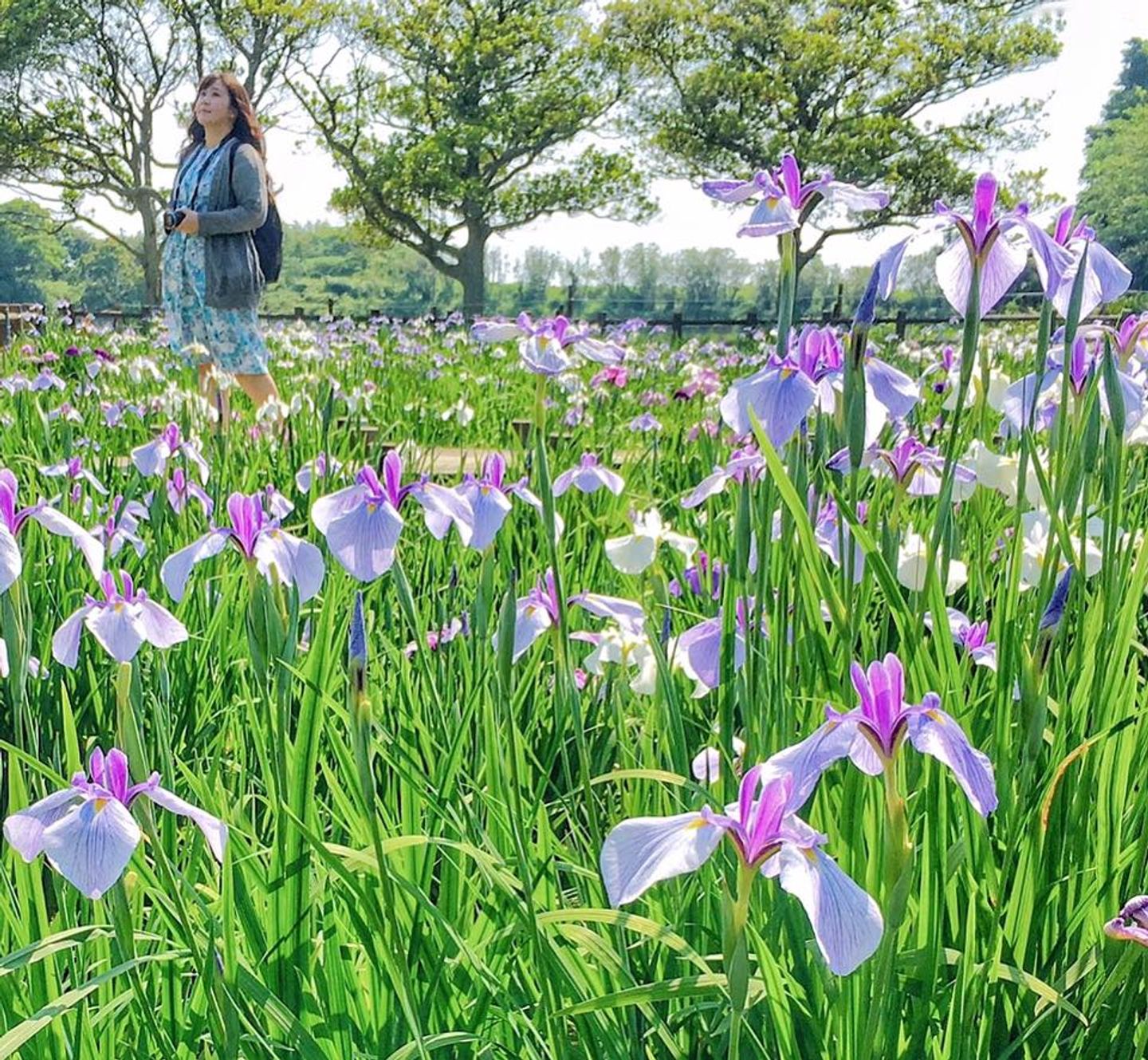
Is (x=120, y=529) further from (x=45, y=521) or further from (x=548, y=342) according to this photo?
(x=548, y=342)

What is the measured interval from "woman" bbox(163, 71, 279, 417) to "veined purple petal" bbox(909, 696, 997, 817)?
14.8 feet

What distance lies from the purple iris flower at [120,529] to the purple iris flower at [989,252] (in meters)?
1.37

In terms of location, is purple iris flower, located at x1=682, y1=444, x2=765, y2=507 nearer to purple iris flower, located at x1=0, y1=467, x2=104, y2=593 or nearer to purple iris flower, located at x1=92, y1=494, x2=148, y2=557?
purple iris flower, located at x1=0, y1=467, x2=104, y2=593

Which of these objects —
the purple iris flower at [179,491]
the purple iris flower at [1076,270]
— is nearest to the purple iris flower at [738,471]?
the purple iris flower at [1076,270]

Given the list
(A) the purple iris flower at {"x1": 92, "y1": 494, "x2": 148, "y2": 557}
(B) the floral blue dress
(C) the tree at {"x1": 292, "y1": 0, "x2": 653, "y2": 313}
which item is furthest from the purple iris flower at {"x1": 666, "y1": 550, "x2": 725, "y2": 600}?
(C) the tree at {"x1": 292, "y1": 0, "x2": 653, "y2": 313}

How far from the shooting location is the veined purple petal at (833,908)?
0.65m

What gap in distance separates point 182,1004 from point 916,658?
0.85 metres

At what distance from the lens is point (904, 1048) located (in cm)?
102

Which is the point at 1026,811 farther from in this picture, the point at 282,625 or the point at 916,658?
the point at 282,625

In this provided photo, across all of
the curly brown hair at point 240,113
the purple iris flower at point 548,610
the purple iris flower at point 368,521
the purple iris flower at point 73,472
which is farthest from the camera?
the curly brown hair at point 240,113

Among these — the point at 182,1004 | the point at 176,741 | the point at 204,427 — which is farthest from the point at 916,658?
the point at 204,427

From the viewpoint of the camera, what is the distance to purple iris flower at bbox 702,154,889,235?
1.21 metres

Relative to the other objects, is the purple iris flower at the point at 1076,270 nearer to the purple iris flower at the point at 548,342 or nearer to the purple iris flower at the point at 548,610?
the purple iris flower at the point at 548,342

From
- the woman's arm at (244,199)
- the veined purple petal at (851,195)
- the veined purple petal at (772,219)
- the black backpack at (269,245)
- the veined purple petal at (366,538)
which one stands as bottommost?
the veined purple petal at (366,538)
